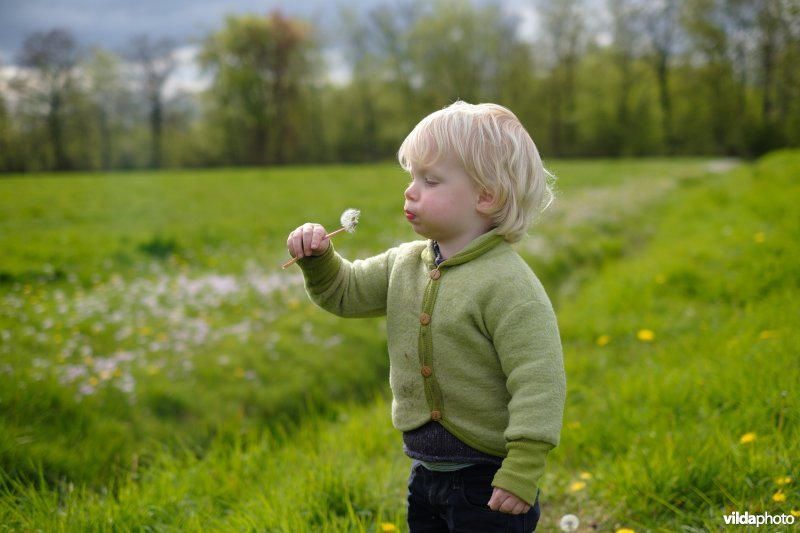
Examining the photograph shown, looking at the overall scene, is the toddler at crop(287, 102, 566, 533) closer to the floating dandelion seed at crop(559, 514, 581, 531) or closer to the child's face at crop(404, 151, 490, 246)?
the child's face at crop(404, 151, 490, 246)

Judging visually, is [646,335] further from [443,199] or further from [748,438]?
[443,199]

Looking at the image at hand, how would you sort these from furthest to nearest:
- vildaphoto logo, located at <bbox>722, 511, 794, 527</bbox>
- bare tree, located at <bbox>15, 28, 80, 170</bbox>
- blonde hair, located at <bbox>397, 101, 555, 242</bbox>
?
bare tree, located at <bbox>15, 28, 80, 170</bbox>, vildaphoto logo, located at <bbox>722, 511, 794, 527</bbox>, blonde hair, located at <bbox>397, 101, 555, 242</bbox>

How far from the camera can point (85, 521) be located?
252 cm

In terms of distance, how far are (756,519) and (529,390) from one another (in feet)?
4.12

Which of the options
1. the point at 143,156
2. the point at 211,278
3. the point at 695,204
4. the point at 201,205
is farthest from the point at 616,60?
the point at 211,278

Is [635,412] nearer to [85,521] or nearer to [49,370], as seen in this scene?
[85,521]

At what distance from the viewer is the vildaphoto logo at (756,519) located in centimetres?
233

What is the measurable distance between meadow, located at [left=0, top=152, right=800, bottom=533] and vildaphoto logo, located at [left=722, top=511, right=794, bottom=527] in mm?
83

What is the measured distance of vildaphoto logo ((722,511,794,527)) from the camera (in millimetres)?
2328

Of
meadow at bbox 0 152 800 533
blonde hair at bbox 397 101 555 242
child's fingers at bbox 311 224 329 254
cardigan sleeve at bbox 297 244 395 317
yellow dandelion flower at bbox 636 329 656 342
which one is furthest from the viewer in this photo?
yellow dandelion flower at bbox 636 329 656 342

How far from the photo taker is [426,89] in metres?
42.2

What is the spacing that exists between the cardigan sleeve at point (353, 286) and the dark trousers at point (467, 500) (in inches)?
23.2

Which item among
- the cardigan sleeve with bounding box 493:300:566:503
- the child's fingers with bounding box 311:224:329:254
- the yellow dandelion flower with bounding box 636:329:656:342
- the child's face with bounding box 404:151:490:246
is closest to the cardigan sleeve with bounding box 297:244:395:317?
the child's fingers with bounding box 311:224:329:254

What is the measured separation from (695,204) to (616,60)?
123ft
